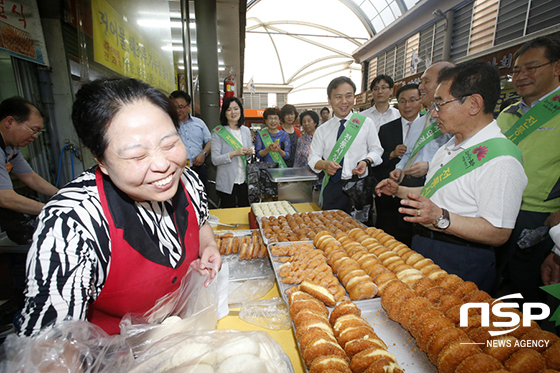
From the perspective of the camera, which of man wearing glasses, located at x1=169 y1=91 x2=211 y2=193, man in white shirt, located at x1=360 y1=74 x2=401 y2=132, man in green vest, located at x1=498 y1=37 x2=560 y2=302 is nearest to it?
man in green vest, located at x1=498 y1=37 x2=560 y2=302

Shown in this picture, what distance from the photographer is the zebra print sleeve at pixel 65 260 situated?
102 centimetres

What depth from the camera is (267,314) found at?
165 cm

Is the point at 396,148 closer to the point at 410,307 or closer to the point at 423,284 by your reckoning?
the point at 423,284

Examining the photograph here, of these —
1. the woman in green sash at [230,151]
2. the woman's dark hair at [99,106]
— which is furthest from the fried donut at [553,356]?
the woman in green sash at [230,151]

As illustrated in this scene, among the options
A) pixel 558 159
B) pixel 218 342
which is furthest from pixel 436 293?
pixel 558 159

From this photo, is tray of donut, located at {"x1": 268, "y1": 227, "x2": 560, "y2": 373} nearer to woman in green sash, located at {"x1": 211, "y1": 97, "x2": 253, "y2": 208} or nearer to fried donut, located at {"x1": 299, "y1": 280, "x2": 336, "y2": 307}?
fried donut, located at {"x1": 299, "y1": 280, "x2": 336, "y2": 307}

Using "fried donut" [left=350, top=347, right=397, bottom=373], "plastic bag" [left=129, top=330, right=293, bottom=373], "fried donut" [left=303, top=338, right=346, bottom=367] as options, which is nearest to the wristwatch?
"fried donut" [left=350, top=347, right=397, bottom=373]

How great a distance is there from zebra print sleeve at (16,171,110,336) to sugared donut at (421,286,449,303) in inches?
72.2

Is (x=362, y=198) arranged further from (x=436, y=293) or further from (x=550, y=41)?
(x=550, y=41)

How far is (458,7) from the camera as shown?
9.23 metres

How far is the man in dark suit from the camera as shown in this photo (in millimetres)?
4305

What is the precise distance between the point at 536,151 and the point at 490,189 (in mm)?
1450

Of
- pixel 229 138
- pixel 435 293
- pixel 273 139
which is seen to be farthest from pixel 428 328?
pixel 273 139

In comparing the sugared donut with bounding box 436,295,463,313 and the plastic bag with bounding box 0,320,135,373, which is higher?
the plastic bag with bounding box 0,320,135,373
